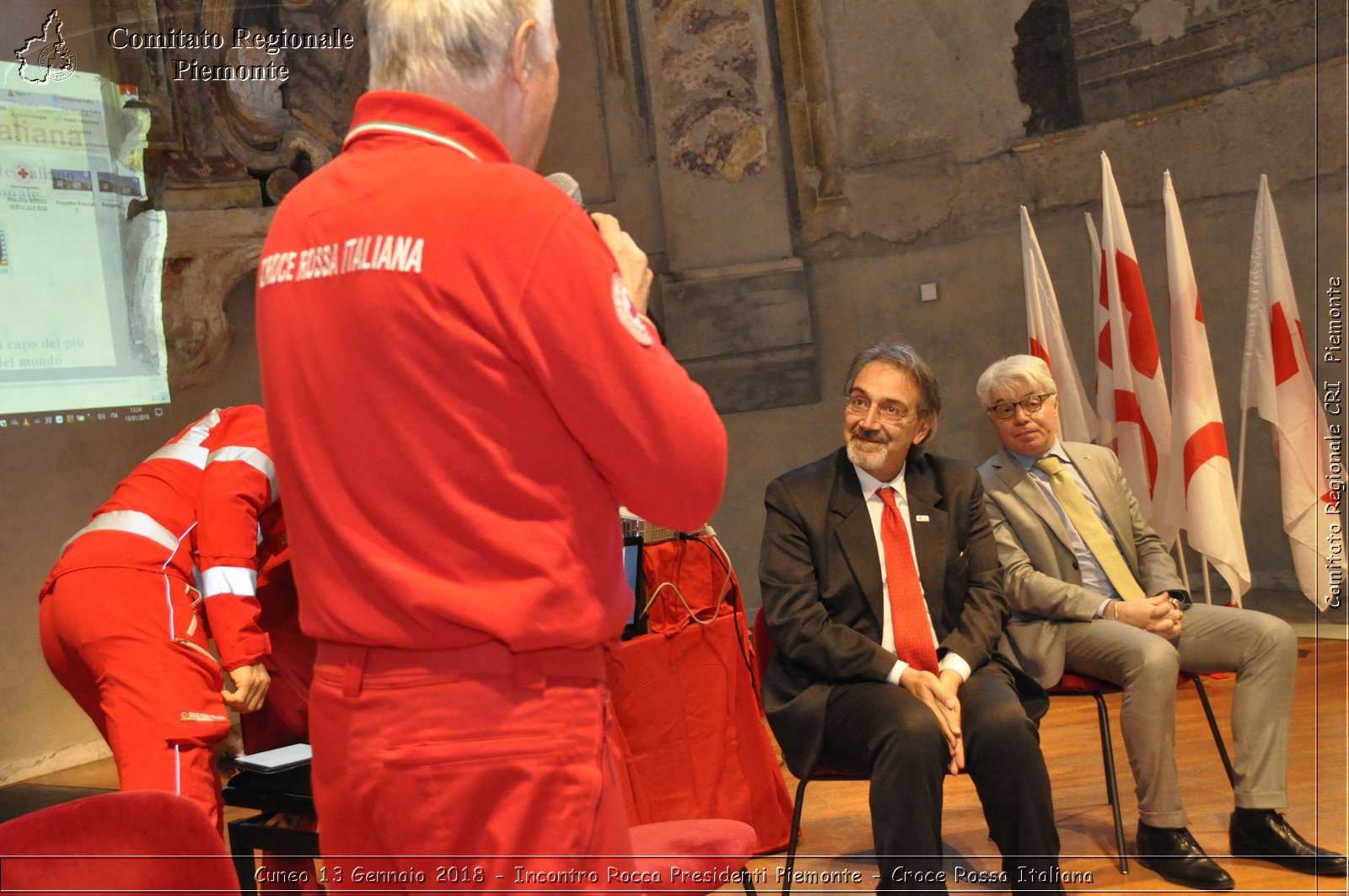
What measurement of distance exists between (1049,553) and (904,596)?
2.10 feet

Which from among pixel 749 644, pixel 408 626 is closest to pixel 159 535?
pixel 749 644

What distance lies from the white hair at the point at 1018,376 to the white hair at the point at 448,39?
100 inches

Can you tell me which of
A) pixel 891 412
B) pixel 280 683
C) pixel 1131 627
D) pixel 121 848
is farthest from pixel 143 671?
pixel 1131 627

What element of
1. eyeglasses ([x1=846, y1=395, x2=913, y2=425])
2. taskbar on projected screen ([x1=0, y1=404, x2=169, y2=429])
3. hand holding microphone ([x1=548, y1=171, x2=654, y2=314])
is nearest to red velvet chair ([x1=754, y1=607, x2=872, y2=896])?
eyeglasses ([x1=846, y1=395, x2=913, y2=425])

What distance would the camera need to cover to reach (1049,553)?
3.29 metres

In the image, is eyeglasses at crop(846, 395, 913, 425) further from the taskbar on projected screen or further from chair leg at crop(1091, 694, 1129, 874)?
the taskbar on projected screen

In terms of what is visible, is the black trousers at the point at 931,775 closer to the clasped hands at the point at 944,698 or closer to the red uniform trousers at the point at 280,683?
the clasped hands at the point at 944,698

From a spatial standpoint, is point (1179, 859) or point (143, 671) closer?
point (143, 671)

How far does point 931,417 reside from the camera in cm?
307

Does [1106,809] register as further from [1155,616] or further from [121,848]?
[121,848]

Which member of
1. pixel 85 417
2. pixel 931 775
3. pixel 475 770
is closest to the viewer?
pixel 475 770

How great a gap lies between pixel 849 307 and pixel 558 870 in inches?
222

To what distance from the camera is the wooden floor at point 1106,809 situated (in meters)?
2.91

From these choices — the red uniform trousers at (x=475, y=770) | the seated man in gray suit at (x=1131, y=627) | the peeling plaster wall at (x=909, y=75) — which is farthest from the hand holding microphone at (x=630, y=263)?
the peeling plaster wall at (x=909, y=75)
